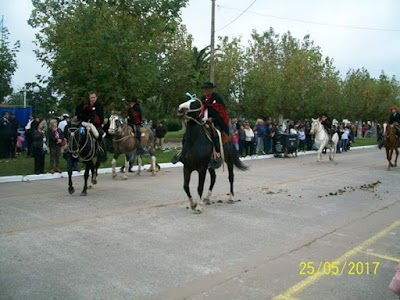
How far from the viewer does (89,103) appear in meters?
11.2

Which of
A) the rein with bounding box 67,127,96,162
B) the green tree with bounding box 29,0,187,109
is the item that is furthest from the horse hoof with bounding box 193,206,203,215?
the green tree with bounding box 29,0,187,109

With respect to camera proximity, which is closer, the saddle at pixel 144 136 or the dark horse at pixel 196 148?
the dark horse at pixel 196 148

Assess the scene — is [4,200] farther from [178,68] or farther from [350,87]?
[350,87]

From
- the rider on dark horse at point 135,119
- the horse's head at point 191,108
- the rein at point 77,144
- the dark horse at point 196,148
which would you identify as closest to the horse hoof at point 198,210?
the dark horse at point 196,148

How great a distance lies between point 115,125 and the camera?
14242 mm

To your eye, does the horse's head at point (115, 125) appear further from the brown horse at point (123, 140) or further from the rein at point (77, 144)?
the rein at point (77, 144)

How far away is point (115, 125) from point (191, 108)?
590 centimetres

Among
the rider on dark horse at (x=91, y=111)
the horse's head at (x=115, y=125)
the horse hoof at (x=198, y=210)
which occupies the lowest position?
the horse hoof at (x=198, y=210)

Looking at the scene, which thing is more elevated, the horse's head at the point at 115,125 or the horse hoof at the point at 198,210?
the horse's head at the point at 115,125

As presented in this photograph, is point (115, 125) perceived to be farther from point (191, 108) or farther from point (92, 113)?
point (191, 108)

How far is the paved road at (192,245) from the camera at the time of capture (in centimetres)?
511

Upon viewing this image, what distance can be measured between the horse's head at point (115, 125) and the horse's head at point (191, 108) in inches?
218

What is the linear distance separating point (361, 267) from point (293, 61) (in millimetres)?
37651
